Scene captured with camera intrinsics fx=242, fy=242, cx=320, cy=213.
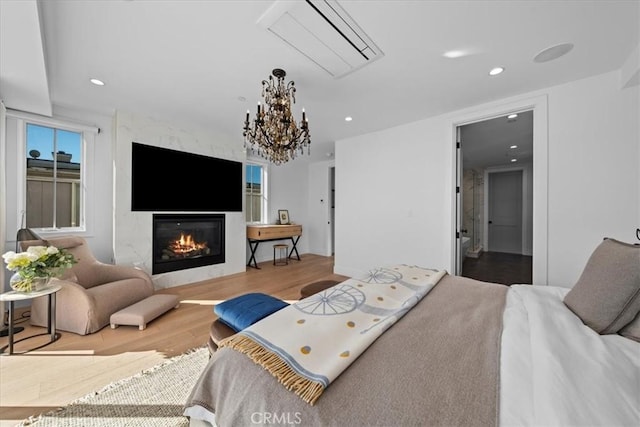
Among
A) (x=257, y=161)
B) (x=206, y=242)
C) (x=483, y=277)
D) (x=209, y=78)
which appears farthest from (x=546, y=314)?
(x=257, y=161)

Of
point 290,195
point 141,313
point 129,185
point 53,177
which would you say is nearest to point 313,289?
point 141,313

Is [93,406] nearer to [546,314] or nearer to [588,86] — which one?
[546,314]

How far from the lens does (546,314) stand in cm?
116

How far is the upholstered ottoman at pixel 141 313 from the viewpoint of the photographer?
237cm

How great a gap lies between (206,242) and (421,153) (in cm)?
381

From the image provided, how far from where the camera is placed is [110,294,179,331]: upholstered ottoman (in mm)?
2373

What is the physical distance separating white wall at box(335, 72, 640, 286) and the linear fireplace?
2203mm

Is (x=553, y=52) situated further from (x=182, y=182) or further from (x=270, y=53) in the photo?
(x=182, y=182)

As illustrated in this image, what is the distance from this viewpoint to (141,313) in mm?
2396

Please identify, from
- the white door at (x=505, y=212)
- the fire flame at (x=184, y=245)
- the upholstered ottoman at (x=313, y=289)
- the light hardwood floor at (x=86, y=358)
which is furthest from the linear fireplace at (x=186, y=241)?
the white door at (x=505, y=212)

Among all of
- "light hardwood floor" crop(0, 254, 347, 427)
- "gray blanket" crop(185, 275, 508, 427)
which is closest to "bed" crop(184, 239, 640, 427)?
"gray blanket" crop(185, 275, 508, 427)

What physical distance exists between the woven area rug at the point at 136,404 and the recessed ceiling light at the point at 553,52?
3651 millimetres

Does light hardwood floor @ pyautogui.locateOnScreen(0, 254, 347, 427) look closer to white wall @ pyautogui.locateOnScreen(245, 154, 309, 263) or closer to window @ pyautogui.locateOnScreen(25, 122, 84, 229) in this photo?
window @ pyautogui.locateOnScreen(25, 122, 84, 229)

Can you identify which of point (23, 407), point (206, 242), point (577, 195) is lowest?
point (23, 407)
